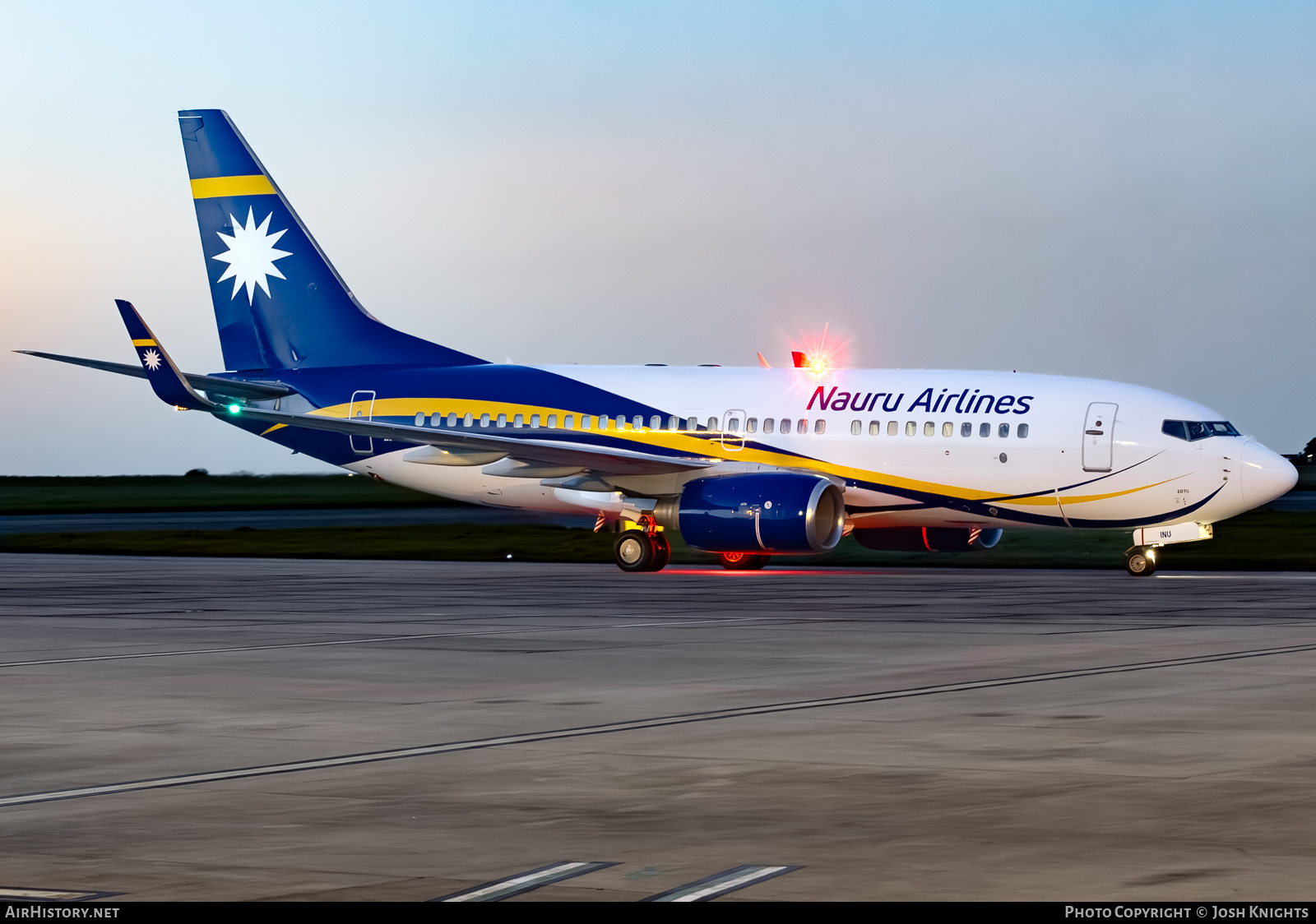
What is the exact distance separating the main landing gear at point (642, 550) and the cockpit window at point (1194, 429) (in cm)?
934

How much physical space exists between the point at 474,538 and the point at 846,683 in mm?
30004

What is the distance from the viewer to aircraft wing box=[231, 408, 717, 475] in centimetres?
3288

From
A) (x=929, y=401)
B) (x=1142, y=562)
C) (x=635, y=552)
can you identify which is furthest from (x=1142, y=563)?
(x=635, y=552)

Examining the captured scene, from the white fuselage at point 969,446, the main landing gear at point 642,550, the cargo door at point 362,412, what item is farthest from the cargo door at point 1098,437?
the cargo door at point 362,412

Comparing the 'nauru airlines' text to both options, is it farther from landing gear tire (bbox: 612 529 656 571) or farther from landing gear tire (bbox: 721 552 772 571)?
landing gear tire (bbox: 612 529 656 571)

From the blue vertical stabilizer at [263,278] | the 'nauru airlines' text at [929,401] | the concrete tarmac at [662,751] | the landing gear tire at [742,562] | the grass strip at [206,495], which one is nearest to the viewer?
the concrete tarmac at [662,751]

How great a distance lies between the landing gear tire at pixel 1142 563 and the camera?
31.8 metres

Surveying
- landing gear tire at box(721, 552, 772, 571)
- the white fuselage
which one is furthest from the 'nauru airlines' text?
landing gear tire at box(721, 552, 772, 571)

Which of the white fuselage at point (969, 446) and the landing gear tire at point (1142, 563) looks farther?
the landing gear tire at point (1142, 563)

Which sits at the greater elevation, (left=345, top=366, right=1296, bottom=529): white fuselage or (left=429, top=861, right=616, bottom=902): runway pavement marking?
(left=345, top=366, right=1296, bottom=529): white fuselage

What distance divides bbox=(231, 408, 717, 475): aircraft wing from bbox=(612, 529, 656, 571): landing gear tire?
4.33ft

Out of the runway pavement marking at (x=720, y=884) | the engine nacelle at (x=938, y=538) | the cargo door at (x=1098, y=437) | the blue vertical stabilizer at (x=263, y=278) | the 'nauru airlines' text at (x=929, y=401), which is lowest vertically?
the runway pavement marking at (x=720, y=884)

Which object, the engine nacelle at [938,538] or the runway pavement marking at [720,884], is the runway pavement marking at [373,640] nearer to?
the engine nacelle at [938,538]

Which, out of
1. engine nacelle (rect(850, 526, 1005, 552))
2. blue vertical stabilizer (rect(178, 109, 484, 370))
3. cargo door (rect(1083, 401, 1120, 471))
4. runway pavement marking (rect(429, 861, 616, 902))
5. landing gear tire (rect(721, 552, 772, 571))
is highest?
blue vertical stabilizer (rect(178, 109, 484, 370))
